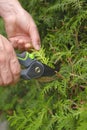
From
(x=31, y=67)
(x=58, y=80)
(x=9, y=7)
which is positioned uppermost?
(x=9, y=7)

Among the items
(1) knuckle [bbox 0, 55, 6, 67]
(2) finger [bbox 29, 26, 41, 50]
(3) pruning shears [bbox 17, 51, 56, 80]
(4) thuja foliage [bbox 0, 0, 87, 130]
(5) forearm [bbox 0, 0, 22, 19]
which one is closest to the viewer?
(1) knuckle [bbox 0, 55, 6, 67]

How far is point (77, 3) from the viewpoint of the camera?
6.97 ft

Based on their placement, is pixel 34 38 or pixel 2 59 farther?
pixel 34 38

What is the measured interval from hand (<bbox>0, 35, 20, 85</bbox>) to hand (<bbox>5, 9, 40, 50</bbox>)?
0.40 meters

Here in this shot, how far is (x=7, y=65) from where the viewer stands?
1.73 m

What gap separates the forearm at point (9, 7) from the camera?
2.28 meters

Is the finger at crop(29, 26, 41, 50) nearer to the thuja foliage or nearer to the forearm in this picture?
the thuja foliage

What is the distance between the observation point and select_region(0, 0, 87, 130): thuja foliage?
76.7 inches

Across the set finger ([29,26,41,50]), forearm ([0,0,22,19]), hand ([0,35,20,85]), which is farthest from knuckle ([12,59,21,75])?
forearm ([0,0,22,19])

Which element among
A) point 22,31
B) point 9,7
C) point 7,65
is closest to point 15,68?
point 7,65

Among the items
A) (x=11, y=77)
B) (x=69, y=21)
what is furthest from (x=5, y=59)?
(x=69, y=21)

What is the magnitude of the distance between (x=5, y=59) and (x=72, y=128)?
22.4 inches

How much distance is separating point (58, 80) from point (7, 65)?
47 cm

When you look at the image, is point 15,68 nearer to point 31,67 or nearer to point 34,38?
point 31,67
